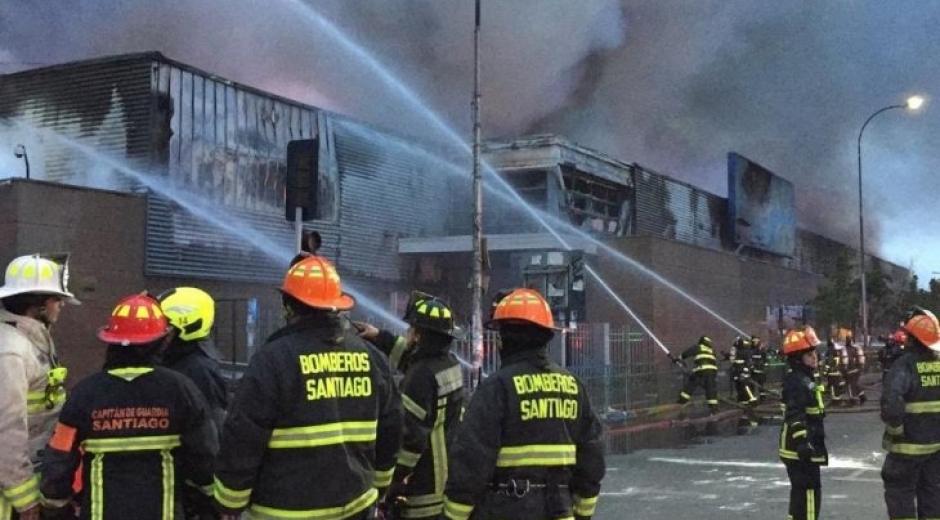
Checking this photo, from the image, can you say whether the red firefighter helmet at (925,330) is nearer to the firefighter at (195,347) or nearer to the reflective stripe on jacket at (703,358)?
the firefighter at (195,347)

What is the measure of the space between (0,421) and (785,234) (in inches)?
1407

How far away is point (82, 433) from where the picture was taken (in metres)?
3.20

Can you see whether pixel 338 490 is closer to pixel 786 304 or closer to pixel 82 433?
pixel 82 433

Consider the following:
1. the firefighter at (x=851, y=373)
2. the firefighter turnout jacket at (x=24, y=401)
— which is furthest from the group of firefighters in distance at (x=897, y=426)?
the firefighter at (x=851, y=373)

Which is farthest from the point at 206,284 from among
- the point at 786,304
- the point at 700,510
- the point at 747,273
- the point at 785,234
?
the point at 785,234

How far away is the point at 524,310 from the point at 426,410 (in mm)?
1003

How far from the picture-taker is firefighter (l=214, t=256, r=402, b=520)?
2.93m

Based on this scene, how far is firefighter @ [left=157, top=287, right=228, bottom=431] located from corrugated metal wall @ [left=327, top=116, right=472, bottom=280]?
564 inches

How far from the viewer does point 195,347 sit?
403 centimetres

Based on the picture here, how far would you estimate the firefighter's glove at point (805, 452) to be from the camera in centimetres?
582

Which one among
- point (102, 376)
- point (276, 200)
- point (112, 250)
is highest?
point (276, 200)

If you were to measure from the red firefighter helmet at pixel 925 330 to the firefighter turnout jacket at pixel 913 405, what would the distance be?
6 centimetres

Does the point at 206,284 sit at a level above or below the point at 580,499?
above

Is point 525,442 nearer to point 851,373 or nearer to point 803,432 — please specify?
point 803,432
